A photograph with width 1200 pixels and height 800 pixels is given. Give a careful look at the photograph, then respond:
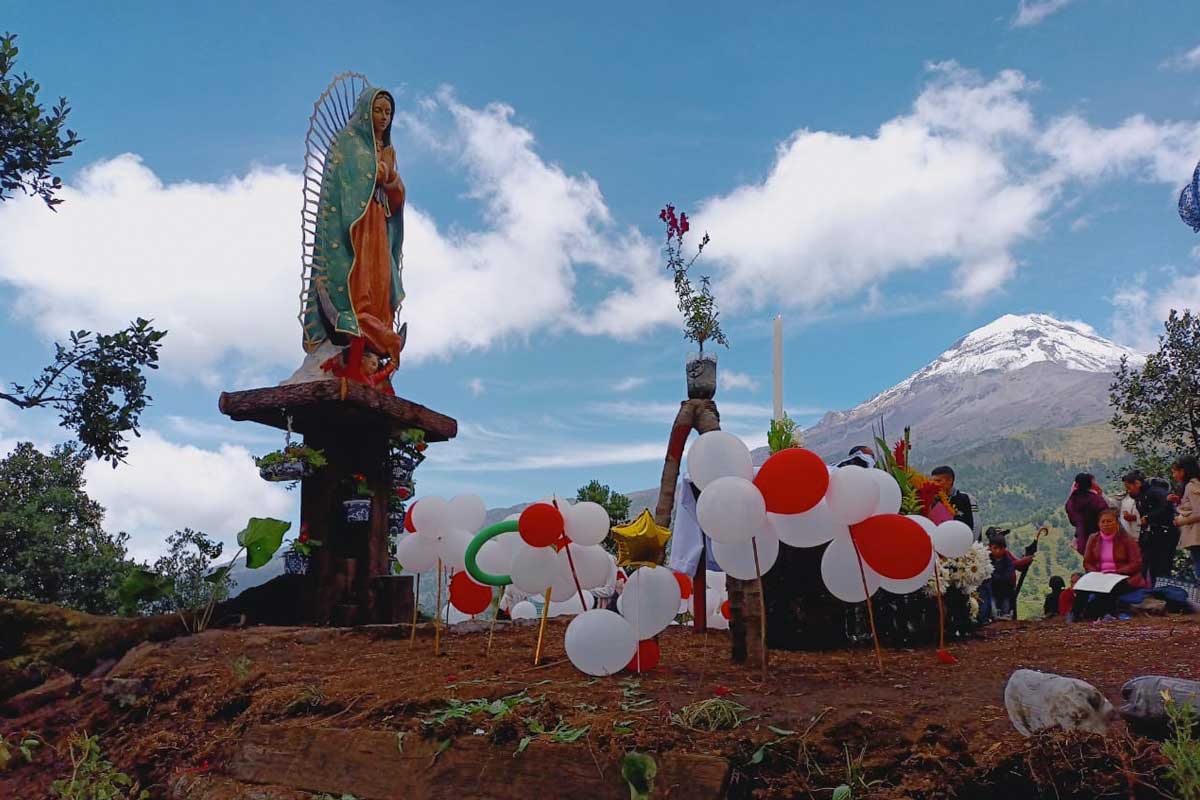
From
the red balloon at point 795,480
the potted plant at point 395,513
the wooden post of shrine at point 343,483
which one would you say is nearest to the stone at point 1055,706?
the red balloon at point 795,480

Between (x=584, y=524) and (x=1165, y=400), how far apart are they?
13783mm

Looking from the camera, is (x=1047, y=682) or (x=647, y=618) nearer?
(x=1047, y=682)

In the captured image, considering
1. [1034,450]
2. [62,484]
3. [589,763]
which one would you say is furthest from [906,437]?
[1034,450]

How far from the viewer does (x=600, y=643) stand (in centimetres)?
471

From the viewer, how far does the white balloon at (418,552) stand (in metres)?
6.45

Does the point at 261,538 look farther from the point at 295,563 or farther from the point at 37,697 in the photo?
the point at 37,697

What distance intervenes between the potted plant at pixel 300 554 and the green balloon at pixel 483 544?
12.2ft

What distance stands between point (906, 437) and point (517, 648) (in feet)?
11.4

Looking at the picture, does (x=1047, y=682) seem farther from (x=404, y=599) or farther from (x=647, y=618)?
(x=404, y=599)

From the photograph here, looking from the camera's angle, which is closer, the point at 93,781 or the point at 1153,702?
the point at 1153,702

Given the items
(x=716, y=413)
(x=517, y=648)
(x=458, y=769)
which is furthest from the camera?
(x=716, y=413)

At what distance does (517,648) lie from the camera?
6793 mm

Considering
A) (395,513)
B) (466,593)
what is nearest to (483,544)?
(466,593)

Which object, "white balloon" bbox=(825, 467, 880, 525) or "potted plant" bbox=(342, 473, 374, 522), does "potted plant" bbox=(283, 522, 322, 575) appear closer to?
"potted plant" bbox=(342, 473, 374, 522)
